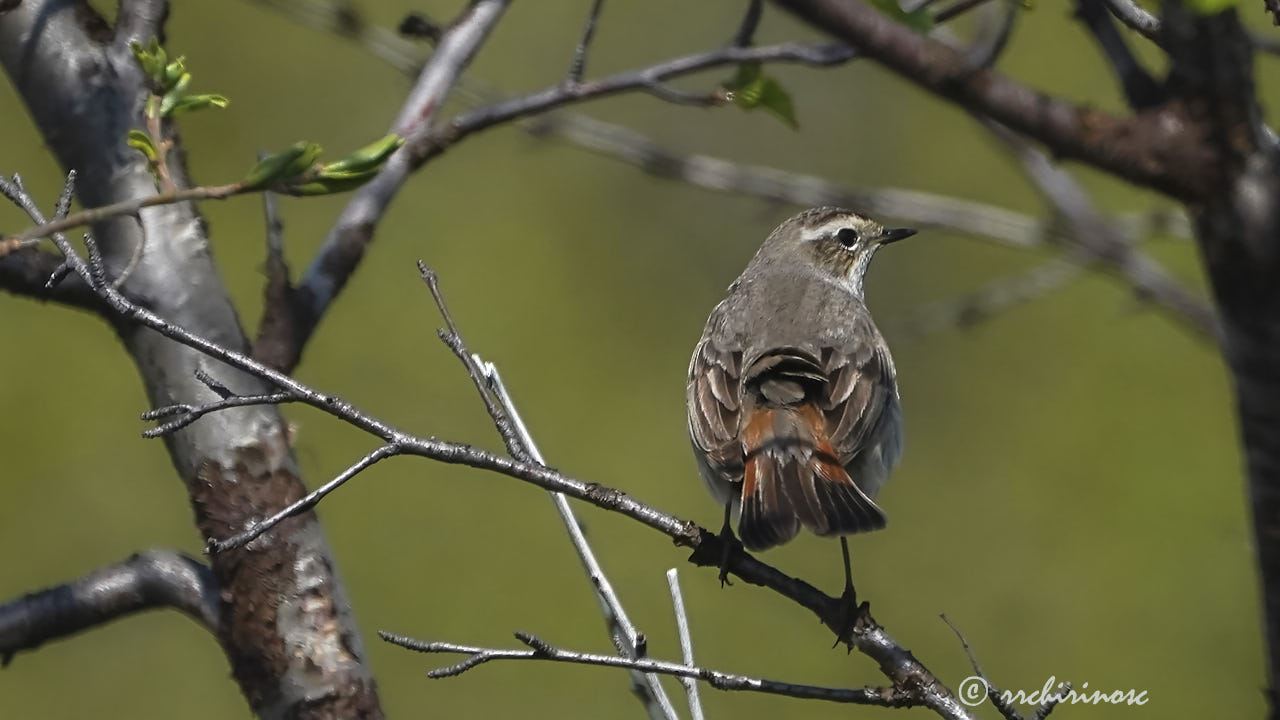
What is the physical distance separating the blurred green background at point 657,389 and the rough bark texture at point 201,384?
2666 mm

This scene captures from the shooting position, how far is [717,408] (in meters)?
3.53

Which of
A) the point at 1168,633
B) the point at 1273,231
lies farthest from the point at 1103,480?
the point at 1273,231

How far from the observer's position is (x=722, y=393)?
3.60m

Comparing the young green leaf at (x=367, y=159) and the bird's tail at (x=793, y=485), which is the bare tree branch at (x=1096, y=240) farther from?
the young green leaf at (x=367, y=159)

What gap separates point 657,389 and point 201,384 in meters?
4.18

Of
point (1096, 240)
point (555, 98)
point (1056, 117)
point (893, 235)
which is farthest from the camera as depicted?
point (893, 235)

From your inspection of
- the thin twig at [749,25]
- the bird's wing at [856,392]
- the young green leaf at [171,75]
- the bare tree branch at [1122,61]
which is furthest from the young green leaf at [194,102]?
the bird's wing at [856,392]

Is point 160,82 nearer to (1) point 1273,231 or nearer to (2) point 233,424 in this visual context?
(2) point 233,424

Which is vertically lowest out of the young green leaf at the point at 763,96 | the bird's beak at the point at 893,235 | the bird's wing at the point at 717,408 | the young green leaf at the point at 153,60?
the young green leaf at the point at 153,60

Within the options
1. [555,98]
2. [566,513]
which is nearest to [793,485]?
[566,513]

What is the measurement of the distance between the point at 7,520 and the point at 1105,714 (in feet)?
15.5

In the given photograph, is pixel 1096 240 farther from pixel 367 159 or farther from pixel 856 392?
Result: pixel 367 159

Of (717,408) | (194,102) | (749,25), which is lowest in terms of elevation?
(194,102)

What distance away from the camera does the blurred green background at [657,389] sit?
6.02 meters
